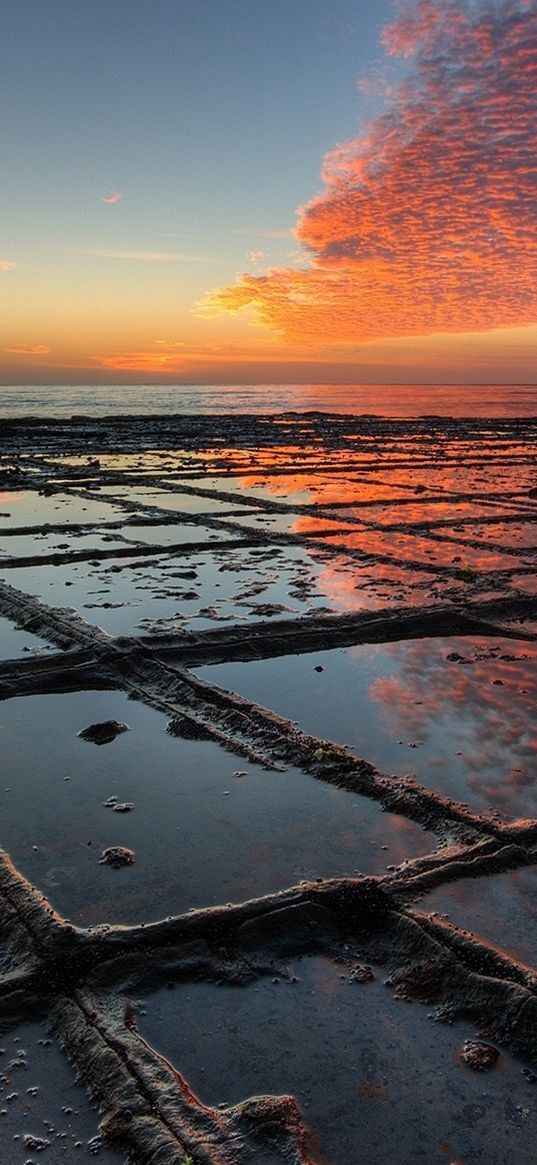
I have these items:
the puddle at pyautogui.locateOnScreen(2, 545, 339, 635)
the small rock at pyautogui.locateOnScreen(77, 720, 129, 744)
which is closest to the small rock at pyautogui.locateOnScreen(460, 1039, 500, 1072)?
the small rock at pyautogui.locateOnScreen(77, 720, 129, 744)

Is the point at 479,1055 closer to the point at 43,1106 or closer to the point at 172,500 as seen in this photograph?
the point at 43,1106

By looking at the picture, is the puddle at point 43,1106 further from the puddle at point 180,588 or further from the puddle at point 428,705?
the puddle at point 180,588

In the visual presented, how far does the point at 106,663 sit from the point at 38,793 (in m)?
1.59

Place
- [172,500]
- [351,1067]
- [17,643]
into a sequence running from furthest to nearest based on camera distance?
[172,500] < [17,643] < [351,1067]

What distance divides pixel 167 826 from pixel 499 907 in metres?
1.15

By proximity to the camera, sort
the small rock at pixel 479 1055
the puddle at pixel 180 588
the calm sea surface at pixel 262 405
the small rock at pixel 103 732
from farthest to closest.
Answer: the calm sea surface at pixel 262 405 < the puddle at pixel 180 588 < the small rock at pixel 103 732 < the small rock at pixel 479 1055

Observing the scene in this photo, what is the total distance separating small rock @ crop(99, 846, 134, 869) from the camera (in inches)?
115

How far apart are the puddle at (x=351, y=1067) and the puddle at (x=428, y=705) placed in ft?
4.08

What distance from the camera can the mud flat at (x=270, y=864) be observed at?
1970 millimetres

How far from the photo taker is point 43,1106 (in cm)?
195

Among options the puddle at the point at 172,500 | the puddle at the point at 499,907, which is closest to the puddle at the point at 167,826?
the puddle at the point at 499,907

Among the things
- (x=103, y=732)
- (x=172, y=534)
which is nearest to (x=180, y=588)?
(x=172, y=534)

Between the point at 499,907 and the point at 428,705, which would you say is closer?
the point at 499,907

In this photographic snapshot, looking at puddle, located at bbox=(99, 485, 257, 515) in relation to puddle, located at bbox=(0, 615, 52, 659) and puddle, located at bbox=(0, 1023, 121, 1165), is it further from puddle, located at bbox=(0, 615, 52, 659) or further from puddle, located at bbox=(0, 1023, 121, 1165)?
puddle, located at bbox=(0, 1023, 121, 1165)
